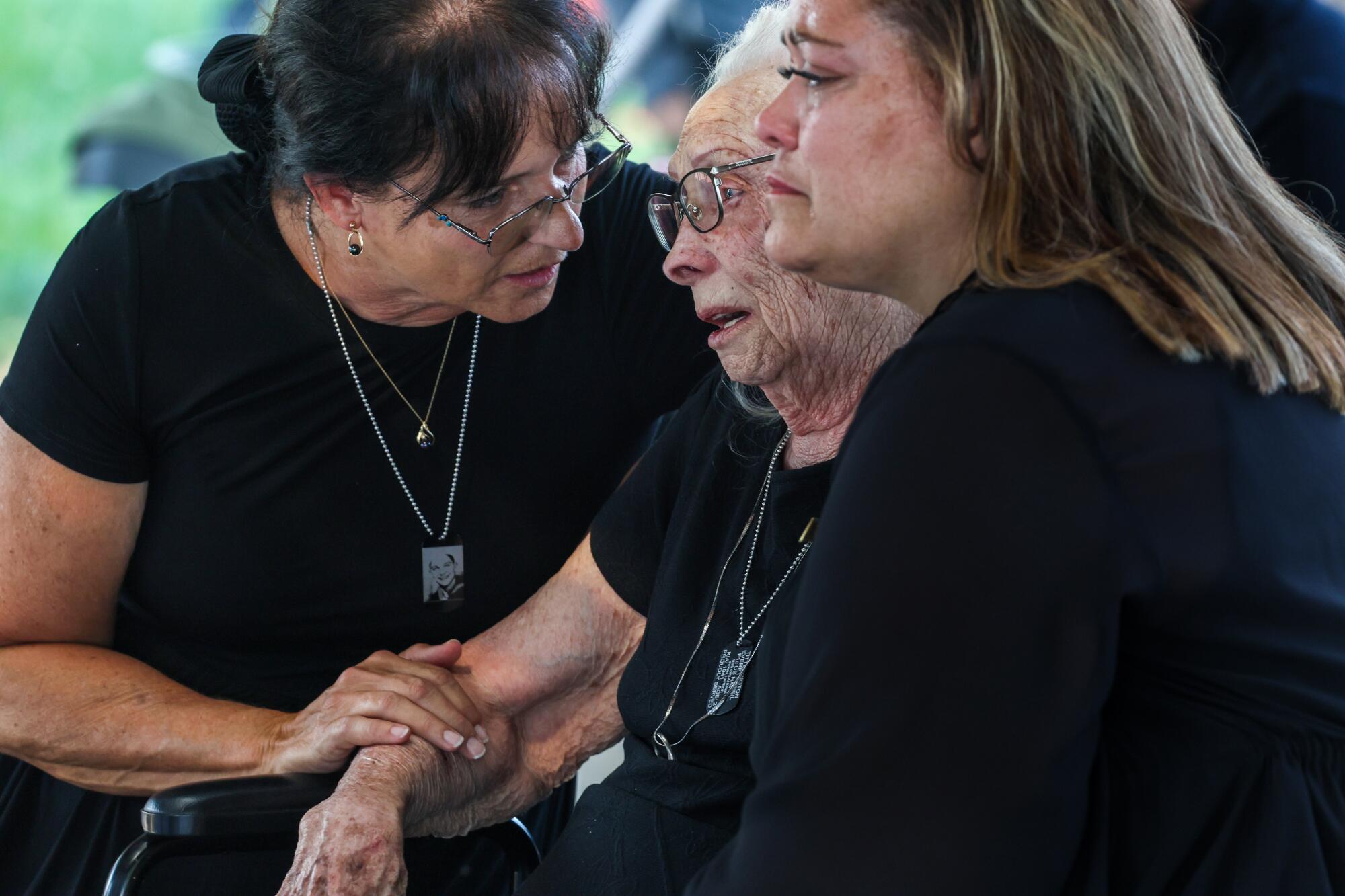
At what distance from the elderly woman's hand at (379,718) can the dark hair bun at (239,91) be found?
30.7 inches

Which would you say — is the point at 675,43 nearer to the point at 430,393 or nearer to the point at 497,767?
the point at 430,393

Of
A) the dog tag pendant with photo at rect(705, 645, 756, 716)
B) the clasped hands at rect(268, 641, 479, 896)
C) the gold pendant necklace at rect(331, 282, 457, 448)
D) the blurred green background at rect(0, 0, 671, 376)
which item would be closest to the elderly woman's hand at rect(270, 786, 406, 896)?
the clasped hands at rect(268, 641, 479, 896)

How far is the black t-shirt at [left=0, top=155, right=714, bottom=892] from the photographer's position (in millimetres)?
1828

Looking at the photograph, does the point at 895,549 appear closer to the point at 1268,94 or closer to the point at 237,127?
the point at 1268,94

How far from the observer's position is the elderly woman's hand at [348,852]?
4.95 feet

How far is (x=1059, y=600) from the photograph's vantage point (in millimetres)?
843

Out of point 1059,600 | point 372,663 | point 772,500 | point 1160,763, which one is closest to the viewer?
point 1059,600

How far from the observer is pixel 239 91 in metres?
1.84

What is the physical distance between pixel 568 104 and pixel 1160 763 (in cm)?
116

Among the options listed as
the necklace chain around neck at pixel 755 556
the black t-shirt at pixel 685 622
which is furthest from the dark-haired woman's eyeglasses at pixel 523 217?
the necklace chain around neck at pixel 755 556

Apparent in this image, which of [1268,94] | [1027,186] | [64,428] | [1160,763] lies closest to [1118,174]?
[1027,186]

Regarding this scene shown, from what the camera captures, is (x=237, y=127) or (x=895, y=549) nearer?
(x=895, y=549)

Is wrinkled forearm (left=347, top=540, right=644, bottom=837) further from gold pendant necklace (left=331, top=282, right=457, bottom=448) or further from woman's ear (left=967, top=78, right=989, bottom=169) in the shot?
woman's ear (left=967, top=78, right=989, bottom=169)

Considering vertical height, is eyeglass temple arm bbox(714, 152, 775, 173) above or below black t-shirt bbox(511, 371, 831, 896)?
above
